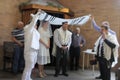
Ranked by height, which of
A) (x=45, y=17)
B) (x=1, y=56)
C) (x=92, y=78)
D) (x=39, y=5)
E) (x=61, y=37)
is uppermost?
(x=39, y=5)

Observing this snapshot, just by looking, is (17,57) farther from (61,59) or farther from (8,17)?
(8,17)

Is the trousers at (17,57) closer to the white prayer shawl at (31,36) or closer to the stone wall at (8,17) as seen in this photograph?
the stone wall at (8,17)

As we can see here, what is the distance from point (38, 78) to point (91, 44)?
292 cm

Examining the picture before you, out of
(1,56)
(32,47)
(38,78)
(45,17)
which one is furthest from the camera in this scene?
(1,56)

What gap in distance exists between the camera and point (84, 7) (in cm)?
863

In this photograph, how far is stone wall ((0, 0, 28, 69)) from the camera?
7.35 metres

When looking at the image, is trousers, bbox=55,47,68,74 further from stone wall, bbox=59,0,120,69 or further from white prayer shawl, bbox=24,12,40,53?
stone wall, bbox=59,0,120,69

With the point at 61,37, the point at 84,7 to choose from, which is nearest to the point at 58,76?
the point at 61,37

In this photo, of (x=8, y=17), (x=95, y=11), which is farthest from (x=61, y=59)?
(x=95, y=11)

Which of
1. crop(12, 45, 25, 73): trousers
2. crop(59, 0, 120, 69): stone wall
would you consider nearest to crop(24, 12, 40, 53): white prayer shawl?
crop(12, 45, 25, 73): trousers

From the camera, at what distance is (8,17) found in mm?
7492

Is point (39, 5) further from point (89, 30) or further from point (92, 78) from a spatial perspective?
point (92, 78)

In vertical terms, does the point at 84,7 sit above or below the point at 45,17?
above

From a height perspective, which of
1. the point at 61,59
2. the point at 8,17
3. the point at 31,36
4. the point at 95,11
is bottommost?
the point at 61,59
